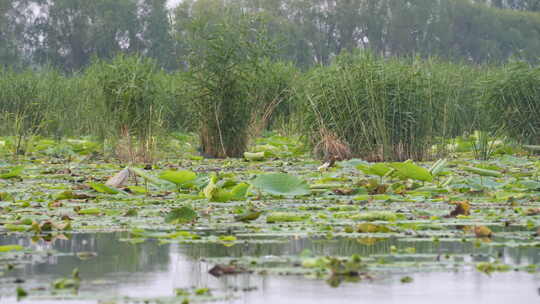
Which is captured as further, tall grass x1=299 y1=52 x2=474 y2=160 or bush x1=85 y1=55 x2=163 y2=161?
bush x1=85 y1=55 x2=163 y2=161

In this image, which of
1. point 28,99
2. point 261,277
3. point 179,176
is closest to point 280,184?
point 179,176

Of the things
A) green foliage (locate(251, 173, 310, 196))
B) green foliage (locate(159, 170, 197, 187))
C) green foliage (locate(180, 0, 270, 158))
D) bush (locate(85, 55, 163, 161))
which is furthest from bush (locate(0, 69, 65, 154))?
green foliage (locate(251, 173, 310, 196))

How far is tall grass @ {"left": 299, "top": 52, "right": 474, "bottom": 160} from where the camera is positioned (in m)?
9.02

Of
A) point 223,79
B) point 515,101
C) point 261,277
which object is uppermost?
point 223,79

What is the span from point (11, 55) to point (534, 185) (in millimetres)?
37998

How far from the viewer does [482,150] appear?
9469 millimetres

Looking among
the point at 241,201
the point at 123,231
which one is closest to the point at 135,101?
the point at 241,201

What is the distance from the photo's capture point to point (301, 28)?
175ft

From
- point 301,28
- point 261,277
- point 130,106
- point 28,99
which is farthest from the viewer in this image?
point 301,28

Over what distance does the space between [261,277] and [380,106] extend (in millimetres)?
6464

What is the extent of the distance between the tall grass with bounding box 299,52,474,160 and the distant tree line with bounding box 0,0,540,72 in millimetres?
31342

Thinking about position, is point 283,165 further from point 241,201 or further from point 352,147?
point 241,201

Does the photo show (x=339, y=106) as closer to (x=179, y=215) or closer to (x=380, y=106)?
(x=380, y=106)

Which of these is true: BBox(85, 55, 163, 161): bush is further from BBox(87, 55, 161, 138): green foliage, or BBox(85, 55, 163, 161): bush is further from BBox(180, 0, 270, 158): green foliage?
BBox(180, 0, 270, 158): green foliage
